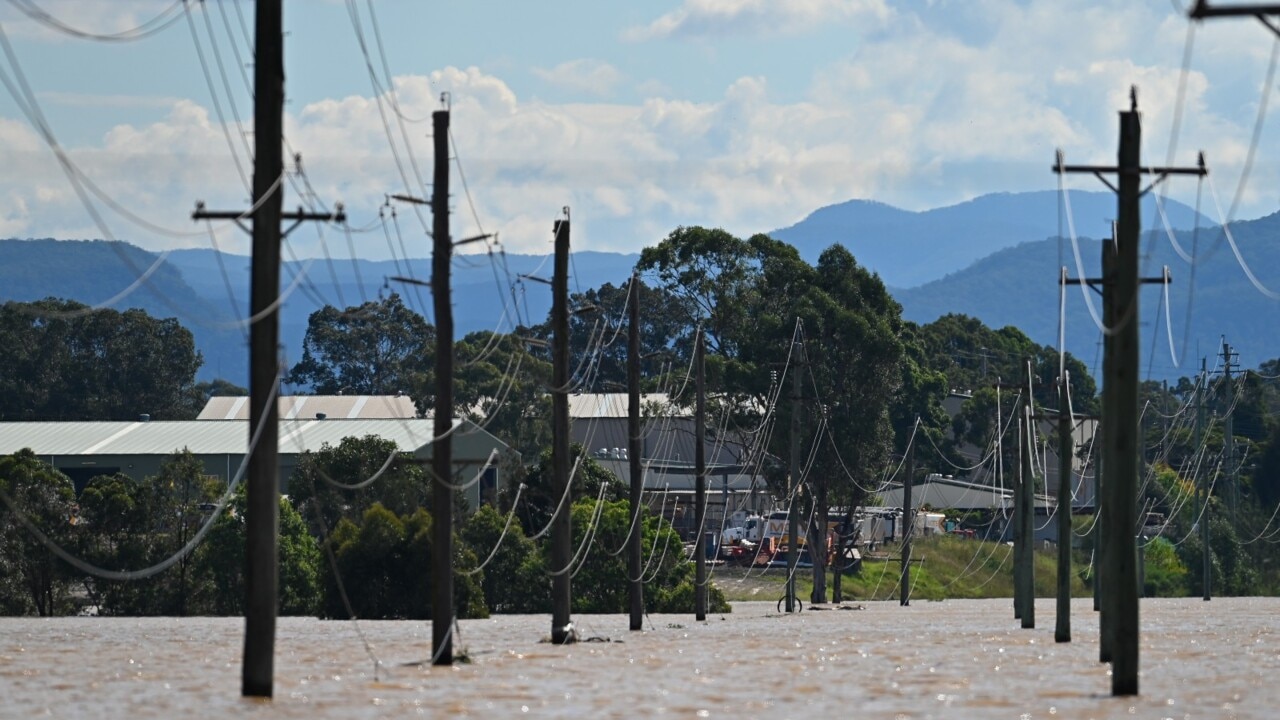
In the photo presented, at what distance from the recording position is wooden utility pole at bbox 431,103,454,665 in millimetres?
32750

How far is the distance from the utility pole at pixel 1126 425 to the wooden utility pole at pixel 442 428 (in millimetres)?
11114

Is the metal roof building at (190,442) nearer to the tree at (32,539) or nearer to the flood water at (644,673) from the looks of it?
the tree at (32,539)

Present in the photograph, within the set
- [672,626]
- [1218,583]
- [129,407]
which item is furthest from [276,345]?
[129,407]

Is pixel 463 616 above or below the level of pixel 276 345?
below

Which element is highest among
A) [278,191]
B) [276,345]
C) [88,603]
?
[278,191]

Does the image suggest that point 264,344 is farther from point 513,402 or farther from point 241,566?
point 513,402

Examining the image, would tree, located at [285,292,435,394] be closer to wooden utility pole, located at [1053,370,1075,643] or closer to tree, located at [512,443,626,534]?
tree, located at [512,443,626,534]

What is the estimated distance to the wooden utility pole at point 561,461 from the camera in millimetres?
40969

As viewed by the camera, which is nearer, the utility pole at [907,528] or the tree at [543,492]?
the tree at [543,492]

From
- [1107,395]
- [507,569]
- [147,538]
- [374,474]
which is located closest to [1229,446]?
[507,569]

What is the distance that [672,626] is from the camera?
53.7 metres

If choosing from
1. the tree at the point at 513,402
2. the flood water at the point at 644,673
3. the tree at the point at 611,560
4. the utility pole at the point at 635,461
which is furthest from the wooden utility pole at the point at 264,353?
the tree at the point at 513,402

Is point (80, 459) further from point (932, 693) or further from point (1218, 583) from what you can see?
point (932, 693)

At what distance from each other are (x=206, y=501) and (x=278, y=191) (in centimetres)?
4485
